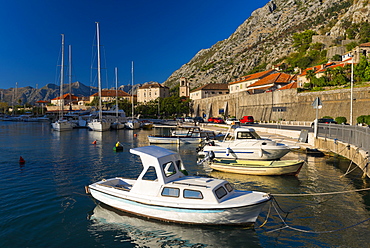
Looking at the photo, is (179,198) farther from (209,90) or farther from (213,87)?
(213,87)

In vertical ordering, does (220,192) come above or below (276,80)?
below

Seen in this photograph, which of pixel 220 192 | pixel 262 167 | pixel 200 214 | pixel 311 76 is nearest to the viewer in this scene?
pixel 200 214

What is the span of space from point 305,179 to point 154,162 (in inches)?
475

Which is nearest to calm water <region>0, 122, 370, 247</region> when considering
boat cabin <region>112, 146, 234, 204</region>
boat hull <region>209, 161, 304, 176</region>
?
boat hull <region>209, 161, 304, 176</region>

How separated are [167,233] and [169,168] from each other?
10.1ft

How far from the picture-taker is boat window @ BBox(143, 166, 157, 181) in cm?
1159

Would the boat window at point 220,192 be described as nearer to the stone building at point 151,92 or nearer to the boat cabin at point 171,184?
the boat cabin at point 171,184

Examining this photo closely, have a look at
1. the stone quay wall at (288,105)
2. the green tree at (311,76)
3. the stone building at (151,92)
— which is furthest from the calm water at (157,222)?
the stone building at (151,92)

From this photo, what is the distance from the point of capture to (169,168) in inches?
500

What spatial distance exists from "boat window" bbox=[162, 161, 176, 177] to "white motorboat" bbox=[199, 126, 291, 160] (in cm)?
993

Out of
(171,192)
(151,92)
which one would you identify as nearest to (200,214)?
(171,192)

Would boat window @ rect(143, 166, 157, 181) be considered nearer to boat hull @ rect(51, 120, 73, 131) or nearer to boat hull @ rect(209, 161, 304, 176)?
boat hull @ rect(209, 161, 304, 176)

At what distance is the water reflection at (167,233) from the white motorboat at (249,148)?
11.0 metres

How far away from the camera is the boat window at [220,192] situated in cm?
1077
